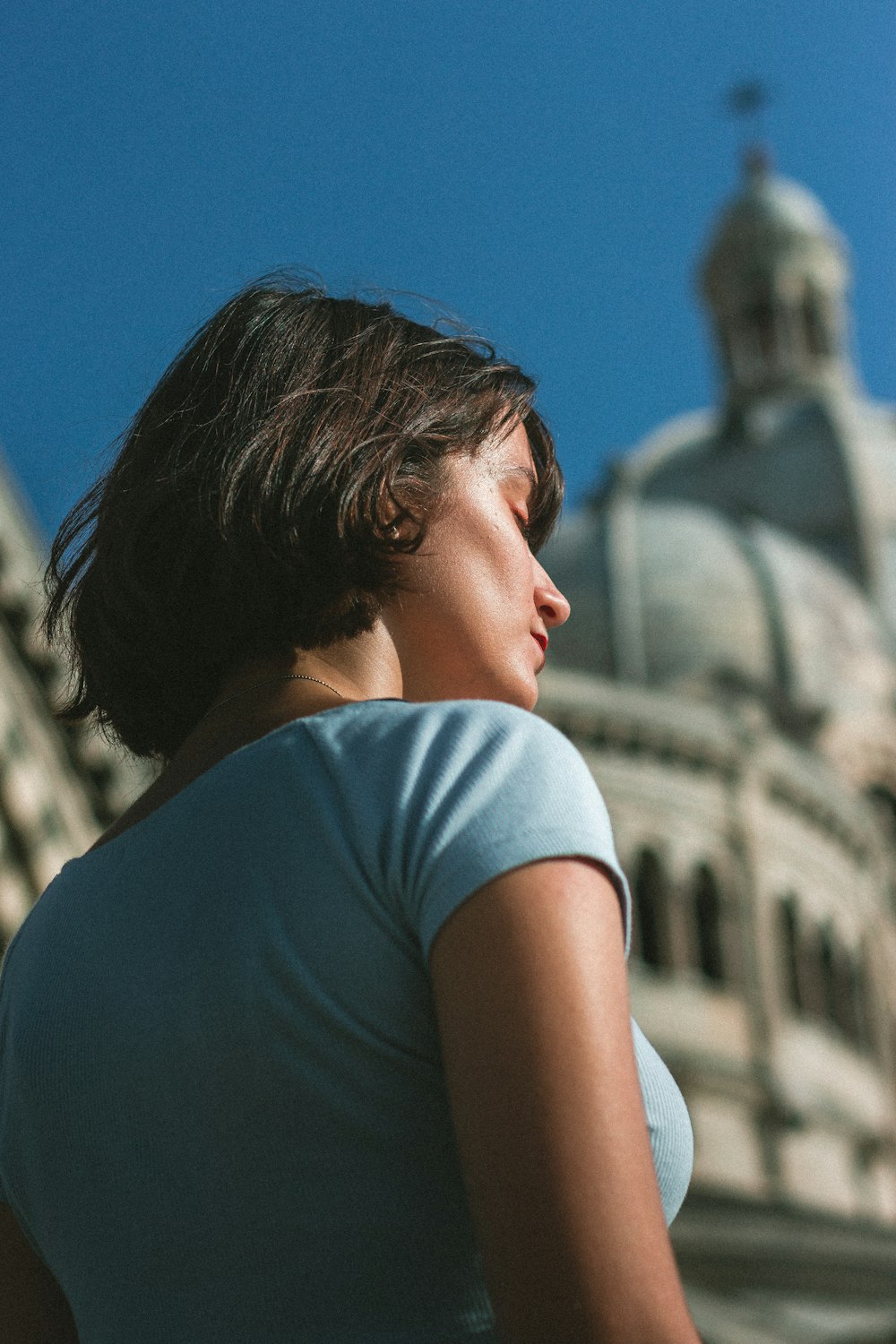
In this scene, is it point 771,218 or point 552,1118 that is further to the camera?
point 771,218

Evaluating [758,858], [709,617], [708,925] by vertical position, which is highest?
[709,617]

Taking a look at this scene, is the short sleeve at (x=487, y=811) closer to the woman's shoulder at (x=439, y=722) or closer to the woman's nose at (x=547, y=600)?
the woman's shoulder at (x=439, y=722)

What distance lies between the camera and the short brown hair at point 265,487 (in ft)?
5.50

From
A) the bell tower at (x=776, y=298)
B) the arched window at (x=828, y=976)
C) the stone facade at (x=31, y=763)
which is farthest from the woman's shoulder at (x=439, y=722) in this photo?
the bell tower at (x=776, y=298)

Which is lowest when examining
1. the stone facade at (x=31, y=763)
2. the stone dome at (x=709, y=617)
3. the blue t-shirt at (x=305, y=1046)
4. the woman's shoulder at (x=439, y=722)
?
the stone dome at (x=709, y=617)

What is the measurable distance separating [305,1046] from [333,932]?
0.27 feet

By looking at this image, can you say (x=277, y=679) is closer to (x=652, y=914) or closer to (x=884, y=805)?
(x=652, y=914)

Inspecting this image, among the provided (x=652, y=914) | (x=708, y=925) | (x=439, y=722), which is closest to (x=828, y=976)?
(x=708, y=925)

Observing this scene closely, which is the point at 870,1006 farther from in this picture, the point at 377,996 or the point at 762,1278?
the point at 377,996

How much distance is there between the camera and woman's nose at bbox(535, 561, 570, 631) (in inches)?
71.8

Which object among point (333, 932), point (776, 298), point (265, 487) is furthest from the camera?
point (776, 298)

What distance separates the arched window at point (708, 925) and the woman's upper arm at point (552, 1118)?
2567cm

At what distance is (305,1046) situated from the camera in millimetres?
1390

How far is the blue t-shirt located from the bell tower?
160ft
